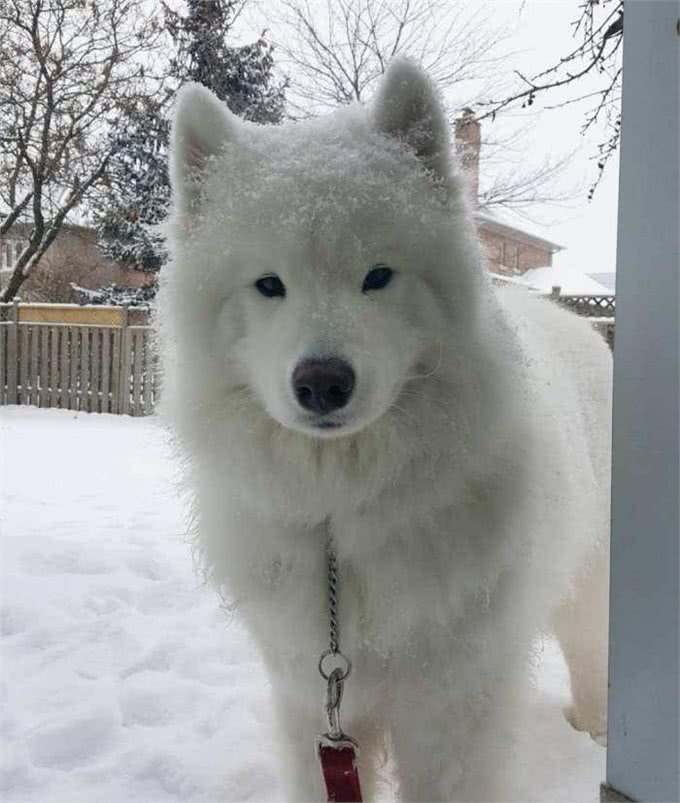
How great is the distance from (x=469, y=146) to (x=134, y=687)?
2143 mm

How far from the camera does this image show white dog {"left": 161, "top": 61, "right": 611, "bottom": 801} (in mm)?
1638

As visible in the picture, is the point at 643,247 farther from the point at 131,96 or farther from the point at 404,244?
the point at 131,96

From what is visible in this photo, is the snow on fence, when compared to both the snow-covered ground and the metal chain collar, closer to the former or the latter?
the snow-covered ground

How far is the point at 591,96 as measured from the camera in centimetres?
339

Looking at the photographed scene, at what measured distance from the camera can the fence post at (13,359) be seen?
11.0 m

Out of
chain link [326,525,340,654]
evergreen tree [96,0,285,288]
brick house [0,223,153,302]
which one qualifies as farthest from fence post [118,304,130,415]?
chain link [326,525,340,654]

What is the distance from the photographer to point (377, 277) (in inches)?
64.4

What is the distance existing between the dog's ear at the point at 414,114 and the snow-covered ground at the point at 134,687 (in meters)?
0.97

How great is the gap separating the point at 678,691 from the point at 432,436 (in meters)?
0.74

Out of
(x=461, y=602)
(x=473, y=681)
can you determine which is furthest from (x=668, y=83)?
(x=473, y=681)

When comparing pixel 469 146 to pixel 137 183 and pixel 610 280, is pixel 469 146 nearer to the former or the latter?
pixel 610 280

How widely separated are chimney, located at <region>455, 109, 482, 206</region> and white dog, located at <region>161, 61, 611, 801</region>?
156 millimetres

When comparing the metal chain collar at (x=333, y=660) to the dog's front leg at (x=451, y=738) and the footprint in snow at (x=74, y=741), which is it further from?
the footprint in snow at (x=74, y=741)

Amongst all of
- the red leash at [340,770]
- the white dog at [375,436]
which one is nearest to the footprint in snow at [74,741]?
the white dog at [375,436]
